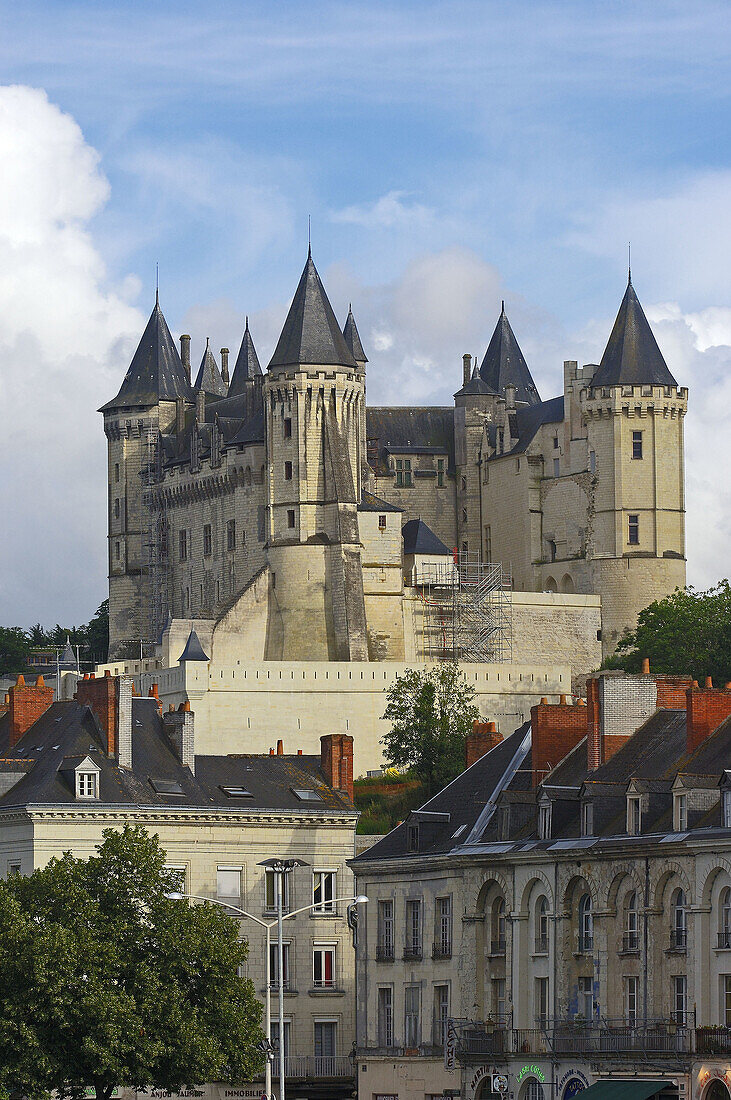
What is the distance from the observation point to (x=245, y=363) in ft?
469

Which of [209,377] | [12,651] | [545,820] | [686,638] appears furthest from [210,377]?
[545,820]

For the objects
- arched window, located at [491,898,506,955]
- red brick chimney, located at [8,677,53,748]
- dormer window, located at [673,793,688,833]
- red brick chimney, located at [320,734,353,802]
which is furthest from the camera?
red brick chimney, located at [320,734,353,802]

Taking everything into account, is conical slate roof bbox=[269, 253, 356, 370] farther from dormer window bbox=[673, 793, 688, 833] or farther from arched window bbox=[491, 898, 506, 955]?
dormer window bbox=[673, 793, 688, 833]

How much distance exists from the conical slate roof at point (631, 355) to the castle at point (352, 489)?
0.30 ft

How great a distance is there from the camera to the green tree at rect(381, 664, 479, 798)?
319 feet

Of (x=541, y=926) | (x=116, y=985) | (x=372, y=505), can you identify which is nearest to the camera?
(x=116, y=985)

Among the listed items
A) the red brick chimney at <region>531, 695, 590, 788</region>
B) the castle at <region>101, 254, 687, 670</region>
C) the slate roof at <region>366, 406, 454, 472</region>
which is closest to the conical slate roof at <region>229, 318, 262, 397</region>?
the castle at <region>101, 254, 687, 670</region>

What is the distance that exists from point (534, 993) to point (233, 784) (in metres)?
13.4

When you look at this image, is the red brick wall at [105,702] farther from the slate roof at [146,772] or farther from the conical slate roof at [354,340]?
the conical slate roof at [354,340]

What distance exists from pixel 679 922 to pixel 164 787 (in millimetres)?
17570

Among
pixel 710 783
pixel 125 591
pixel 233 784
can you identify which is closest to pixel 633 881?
pixel 710 783

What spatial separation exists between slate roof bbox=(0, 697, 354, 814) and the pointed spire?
72786 millimetres

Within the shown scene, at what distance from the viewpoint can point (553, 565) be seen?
426 feet

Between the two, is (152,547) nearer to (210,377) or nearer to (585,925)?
(210,377)
